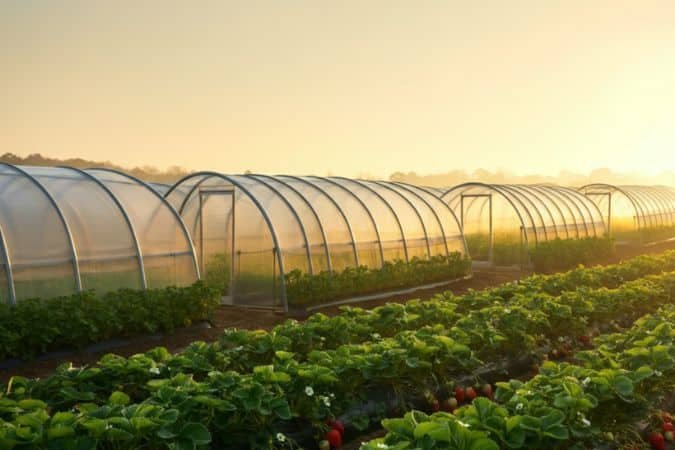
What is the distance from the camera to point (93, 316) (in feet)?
38.6

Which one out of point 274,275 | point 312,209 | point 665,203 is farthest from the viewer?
point 665,203

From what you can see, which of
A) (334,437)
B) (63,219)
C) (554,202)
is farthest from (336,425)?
(554,202)

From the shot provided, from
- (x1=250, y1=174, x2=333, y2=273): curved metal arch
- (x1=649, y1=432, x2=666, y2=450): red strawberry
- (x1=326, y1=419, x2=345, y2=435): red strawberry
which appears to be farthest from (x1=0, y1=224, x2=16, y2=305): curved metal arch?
(x1=649, y1=432, x2=666, y2=450): red strawberry

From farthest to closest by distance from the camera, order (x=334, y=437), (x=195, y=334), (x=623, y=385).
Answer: (x=195, y=334), (x=334, y=437), (x=623, y=385)

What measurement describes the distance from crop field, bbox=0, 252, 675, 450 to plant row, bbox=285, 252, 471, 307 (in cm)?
664

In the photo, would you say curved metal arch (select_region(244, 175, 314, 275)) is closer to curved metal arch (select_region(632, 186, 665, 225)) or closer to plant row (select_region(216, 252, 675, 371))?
plant row (select_region(216, 252, 675, 371))

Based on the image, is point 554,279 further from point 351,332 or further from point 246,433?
point 246,433

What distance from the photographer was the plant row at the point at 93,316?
1087cm

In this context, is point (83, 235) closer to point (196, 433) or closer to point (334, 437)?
point (334, 437)

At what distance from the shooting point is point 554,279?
1390cm

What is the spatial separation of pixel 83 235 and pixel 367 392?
29.6 ft

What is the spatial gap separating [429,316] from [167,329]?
5923 millimetres

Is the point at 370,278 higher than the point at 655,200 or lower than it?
lower

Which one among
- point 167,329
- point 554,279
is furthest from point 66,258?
point 554,279
